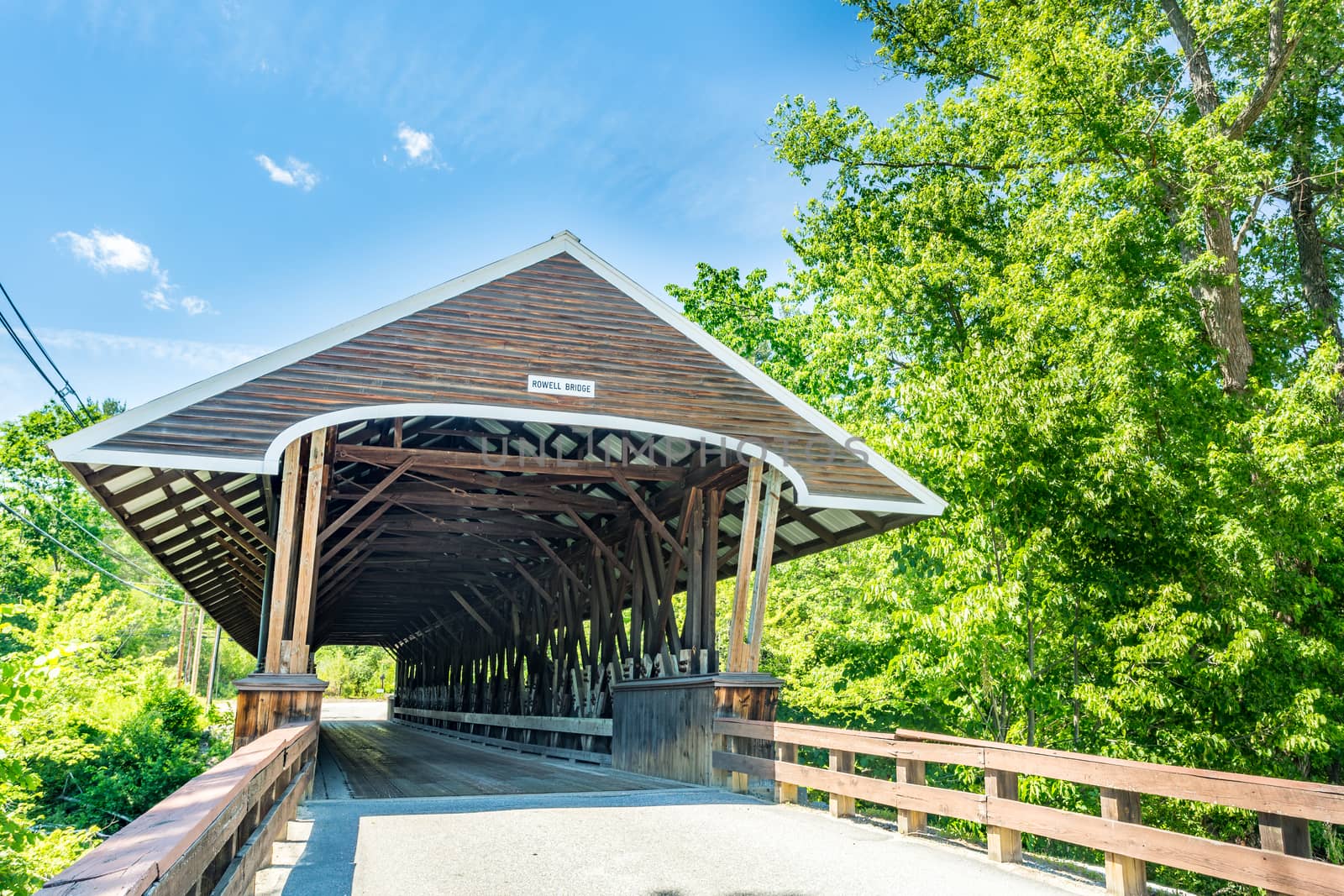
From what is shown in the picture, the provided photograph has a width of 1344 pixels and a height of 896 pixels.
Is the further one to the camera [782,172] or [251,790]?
[782,172]

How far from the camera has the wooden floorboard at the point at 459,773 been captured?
9031 mm

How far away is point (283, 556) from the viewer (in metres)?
7.84

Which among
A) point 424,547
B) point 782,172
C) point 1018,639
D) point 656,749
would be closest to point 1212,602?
point 1018,639

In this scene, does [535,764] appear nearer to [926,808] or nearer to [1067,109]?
[926,808]

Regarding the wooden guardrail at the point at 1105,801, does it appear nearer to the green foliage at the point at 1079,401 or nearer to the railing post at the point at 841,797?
the railing post at the point at 841,797

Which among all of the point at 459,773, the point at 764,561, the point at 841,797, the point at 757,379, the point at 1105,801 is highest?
the point at 757,379

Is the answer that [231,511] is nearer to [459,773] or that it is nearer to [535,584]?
[459,773]

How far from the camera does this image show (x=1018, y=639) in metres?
10.6

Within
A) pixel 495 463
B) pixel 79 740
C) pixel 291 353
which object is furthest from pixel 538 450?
pixel 79 740

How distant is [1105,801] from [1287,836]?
3.12 feet

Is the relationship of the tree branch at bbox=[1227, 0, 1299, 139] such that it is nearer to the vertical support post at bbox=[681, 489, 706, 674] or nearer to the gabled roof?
the gabled roof

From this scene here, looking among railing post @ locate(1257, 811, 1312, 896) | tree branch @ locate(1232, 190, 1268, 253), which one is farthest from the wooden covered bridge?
tree branch @ locate(1232, 190, 1268, 253)

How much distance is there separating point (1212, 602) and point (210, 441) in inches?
399

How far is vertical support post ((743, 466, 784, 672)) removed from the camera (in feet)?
29.3
